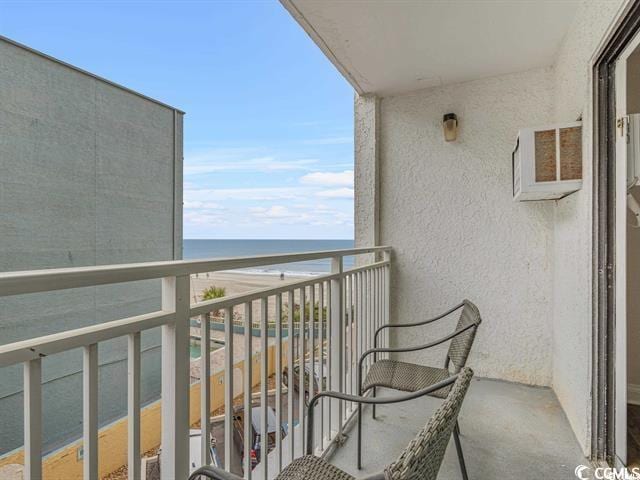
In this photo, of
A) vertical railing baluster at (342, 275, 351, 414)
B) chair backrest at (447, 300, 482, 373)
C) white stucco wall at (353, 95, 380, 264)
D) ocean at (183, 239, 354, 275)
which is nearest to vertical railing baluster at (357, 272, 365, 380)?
vertical railing baluster at (342, 275, 351, 414)

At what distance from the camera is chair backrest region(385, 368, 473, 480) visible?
0.53 metres

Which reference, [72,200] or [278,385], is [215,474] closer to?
[278,385]

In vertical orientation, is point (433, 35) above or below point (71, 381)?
above

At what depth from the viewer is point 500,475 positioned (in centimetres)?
167

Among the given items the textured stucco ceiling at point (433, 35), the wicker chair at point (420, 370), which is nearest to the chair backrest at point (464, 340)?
the wicker chair at point (420, 370)

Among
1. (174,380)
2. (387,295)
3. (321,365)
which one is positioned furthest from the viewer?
(387,295)

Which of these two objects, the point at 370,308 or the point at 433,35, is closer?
the point at 433,35

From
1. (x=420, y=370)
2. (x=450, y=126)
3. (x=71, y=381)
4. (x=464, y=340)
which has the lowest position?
(x=71, y=381)

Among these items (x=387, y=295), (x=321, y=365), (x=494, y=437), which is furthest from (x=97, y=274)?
(x=387, y=295)

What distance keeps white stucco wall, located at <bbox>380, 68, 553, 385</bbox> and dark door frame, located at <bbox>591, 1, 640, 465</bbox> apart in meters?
1.05

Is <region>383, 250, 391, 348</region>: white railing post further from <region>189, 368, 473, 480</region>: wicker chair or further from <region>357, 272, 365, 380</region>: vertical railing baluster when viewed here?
<region>189, 368, 473, 480</region>: wicker chair

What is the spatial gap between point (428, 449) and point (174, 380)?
0.66m

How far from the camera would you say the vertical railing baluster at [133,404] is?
2.65ft

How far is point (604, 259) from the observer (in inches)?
65.4
